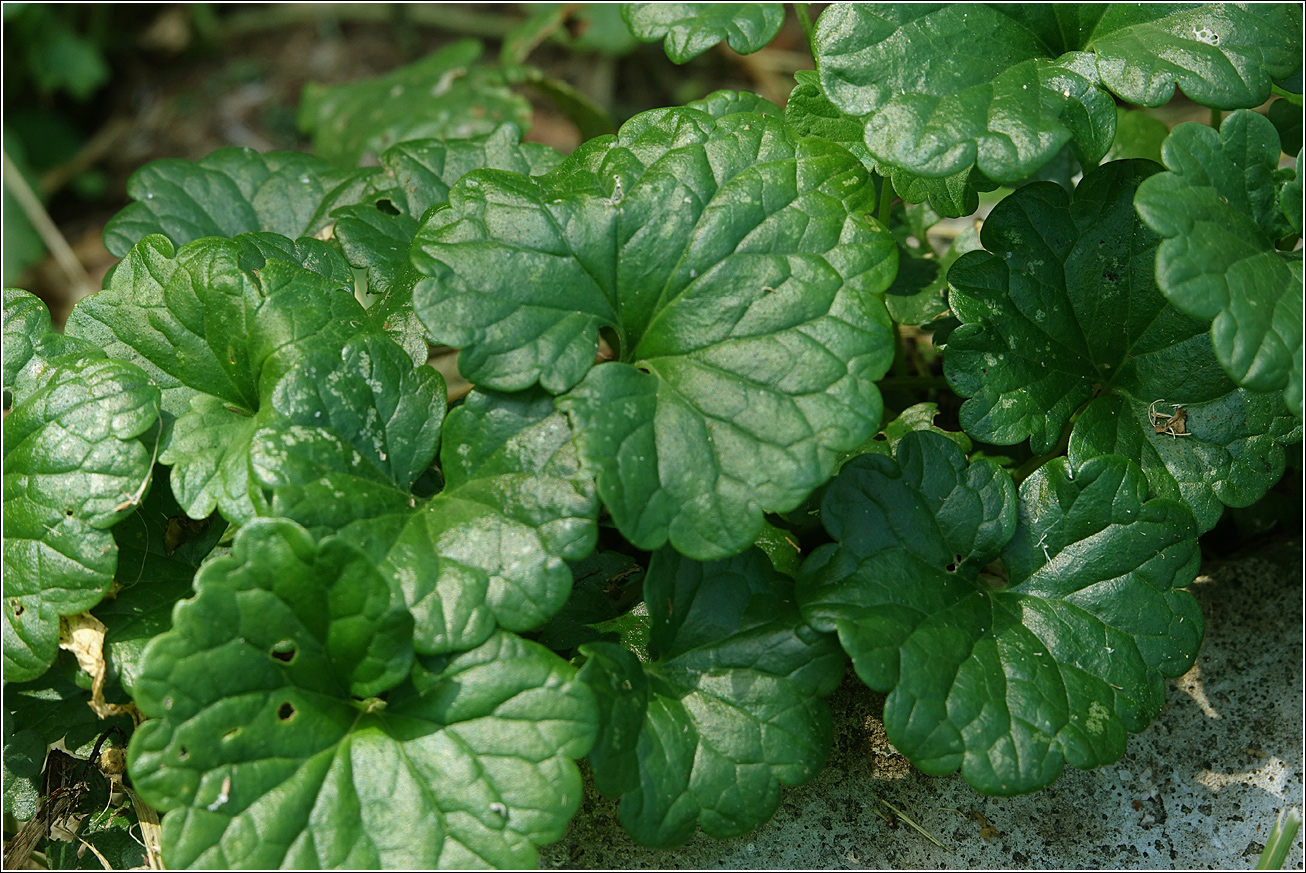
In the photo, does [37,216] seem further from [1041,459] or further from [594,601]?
[1041,459]

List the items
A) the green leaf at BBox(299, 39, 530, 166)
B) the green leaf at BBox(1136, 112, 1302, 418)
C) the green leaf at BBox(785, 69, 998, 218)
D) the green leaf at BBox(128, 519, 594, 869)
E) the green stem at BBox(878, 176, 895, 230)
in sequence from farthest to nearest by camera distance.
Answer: the green leaf at BBox(299, 39, 530, 166)
the green stem at BBox(878, 176, 895, 230)
the green leaf at BBox(785, 69, 998, 218)
the green leaf at BBox(1136, 112, 1302, 418)
the green leaf at BBox(128, 519, 594, 869)

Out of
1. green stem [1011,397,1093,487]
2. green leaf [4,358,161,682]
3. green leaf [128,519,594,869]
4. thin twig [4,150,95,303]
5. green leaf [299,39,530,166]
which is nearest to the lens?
green leaf [128,519,594,869]

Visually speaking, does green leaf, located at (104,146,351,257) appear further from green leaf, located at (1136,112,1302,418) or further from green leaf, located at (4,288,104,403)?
green leaf, located at (1136,112,1302,418)

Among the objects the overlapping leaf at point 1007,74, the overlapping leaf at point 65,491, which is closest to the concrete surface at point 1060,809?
the overlapping leaf at point 65,491

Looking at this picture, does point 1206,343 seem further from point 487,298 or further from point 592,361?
point 487,298

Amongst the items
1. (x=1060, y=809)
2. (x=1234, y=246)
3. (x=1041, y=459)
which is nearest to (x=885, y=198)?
(x=1041, y=459)

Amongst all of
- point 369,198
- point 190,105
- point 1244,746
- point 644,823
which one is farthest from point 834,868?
point 190,105

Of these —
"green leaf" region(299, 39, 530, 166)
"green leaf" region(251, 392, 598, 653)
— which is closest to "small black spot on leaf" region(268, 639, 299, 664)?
"green leaf" region(251, 392, 598, 653)
